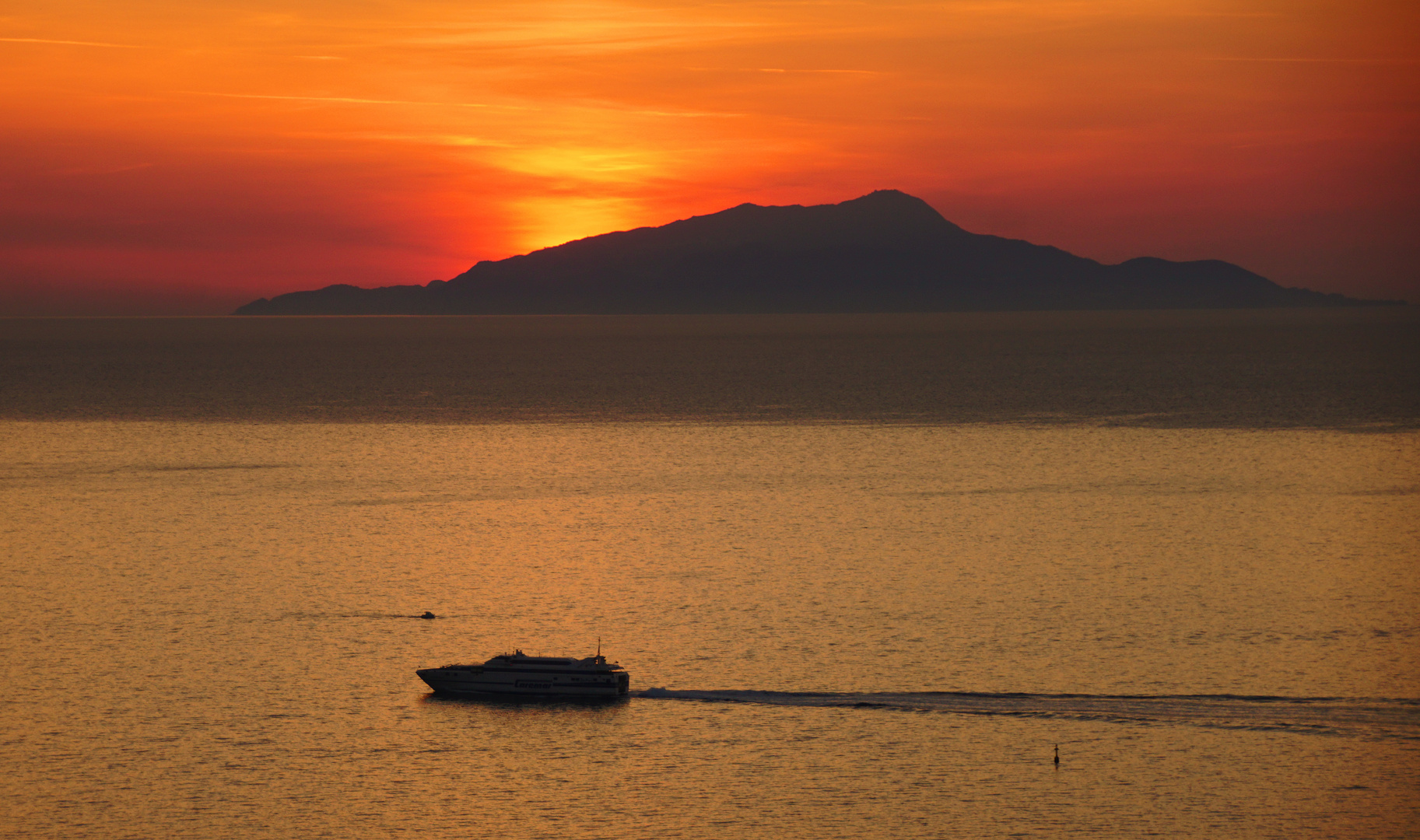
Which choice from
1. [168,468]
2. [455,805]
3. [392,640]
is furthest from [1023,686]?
[168,468]

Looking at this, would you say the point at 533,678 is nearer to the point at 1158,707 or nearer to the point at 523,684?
the point at 523,684

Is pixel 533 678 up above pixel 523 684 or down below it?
above

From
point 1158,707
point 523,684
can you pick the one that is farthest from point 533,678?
point 1158,707

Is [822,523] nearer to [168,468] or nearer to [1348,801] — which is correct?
[1348,801]

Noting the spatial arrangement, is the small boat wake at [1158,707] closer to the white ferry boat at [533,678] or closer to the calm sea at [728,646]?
the calm sea at [728,646]

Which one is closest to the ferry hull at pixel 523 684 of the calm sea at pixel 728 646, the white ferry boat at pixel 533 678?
the white ferry boat at pixel 533 678

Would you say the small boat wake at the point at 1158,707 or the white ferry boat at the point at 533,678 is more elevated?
the white ferry boat at the point at 533,678
